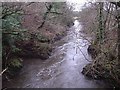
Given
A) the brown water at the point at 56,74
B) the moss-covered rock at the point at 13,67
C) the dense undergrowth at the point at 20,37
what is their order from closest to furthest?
the brown water at the point at 56,74
the dense undergrowth at the point at 20,37
the moss-covered rock at the point at 13,67

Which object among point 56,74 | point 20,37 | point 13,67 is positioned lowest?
point 56,74

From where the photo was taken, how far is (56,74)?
14.0 m

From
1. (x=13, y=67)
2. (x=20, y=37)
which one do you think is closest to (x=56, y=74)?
(x=13, y=67)

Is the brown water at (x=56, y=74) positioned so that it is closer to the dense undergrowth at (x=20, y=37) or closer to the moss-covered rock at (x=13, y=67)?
the moss-covered rock at (x=13, y=67)

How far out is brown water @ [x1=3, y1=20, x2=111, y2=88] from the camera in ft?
41.0

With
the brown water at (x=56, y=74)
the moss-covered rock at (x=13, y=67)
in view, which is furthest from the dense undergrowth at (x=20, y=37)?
the brown water at (x=56, y=74)

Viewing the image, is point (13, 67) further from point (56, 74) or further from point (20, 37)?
point (56, 74)

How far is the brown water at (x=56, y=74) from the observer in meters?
12.5

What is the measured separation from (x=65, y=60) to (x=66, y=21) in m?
19.0

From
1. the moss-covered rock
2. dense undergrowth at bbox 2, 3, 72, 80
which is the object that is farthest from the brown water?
dense undergrowth at bbox 2, 3, 72, 80

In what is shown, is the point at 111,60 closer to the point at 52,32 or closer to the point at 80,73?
the point at 80,73

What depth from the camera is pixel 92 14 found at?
72.2ft

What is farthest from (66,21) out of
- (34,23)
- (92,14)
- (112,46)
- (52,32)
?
(112,46)

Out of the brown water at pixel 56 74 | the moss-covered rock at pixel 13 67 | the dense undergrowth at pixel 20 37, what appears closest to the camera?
the brown water at pixel 56 74
